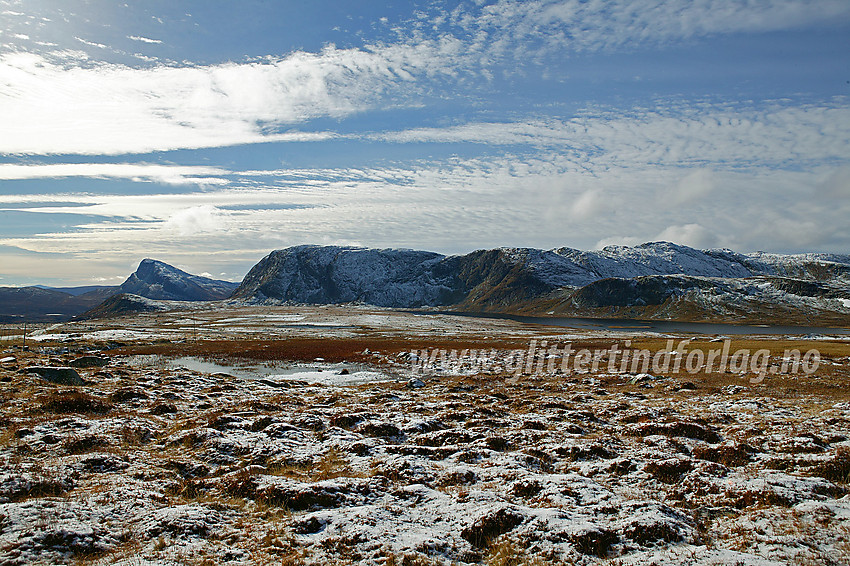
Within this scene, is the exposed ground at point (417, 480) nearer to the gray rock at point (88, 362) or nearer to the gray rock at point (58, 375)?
the gray rock at point (58, 375)

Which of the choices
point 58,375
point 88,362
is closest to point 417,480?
point 58,375

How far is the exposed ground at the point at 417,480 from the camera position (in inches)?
400

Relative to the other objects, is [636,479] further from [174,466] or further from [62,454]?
[62,454]

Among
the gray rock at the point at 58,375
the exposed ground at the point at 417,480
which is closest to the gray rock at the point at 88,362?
the gray rock at the point at 58,375

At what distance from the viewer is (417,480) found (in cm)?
1515

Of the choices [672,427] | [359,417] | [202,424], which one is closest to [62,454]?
[202,424]

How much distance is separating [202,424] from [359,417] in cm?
815

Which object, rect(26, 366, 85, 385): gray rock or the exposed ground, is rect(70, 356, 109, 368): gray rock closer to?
rect(26, 366, 85, 385): gray rock

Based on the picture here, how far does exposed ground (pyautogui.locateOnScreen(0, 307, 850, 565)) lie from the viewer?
1015 cm

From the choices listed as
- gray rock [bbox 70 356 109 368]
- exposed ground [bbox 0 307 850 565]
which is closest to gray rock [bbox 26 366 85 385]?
exposed ground [bbox 0 307 850 565]

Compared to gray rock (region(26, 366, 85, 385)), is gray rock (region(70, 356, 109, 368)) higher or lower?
lower

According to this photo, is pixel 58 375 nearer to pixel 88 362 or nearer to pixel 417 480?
pixel 88 362

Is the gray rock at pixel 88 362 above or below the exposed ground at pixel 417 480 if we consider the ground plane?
below

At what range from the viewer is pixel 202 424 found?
21516 millimetres
